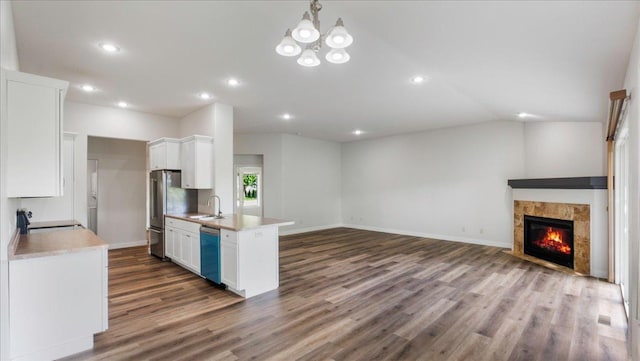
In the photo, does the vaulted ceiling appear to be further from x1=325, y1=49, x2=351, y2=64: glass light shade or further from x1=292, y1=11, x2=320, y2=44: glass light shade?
x1=292, y1=11, x2=320, y2=44: glass light shade

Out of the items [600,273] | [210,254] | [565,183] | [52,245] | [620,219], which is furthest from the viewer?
[565,183]

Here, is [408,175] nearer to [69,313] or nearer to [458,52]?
[458,52]

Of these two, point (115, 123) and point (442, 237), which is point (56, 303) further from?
point (442, 237)

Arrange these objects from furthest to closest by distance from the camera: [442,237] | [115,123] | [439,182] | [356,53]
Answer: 1. [439,182]
2. [442,237]
3. [115,123]
4. [356,53]

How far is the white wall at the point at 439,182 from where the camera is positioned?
6.59 metres

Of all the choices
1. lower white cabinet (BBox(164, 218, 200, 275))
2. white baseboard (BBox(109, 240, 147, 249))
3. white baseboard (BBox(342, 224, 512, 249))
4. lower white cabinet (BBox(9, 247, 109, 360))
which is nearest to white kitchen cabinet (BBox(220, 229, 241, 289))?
lower white cabinet (BBox(164, 218, 200, 275))

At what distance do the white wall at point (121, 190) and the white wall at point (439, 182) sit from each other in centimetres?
587

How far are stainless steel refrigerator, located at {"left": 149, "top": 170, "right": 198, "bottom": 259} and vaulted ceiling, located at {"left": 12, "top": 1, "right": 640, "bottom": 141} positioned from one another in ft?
4.33

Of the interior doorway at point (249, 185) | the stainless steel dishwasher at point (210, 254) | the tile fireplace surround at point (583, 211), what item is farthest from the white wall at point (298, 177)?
the tile fireplace surround at point (583, 211)

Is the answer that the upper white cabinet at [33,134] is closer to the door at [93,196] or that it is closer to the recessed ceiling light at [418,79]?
→ the recessed ceiling light at [418,79]

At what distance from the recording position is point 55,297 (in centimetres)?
242

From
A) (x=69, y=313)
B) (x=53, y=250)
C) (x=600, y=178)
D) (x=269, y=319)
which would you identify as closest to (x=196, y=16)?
(x=53, y=250)

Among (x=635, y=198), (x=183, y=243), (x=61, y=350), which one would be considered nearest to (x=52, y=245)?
(x=61, y=350)

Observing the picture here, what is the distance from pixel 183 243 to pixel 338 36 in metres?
4.08
